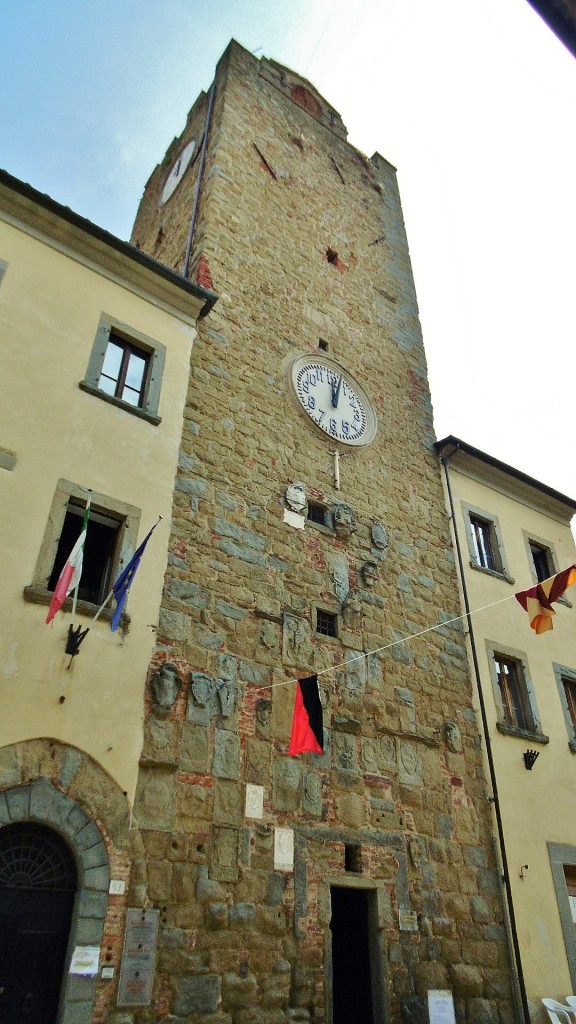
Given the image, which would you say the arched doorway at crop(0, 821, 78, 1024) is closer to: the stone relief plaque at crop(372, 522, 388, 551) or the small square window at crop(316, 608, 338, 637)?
the small square window at crop(316, 608, 338, 637)

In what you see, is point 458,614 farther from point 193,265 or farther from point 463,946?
point 193,265

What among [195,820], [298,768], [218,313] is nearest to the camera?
[195,820]

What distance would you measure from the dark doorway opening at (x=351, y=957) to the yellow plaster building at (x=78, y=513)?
293 cm

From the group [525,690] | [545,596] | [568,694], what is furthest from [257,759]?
[568,694]

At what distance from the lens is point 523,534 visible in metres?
12.9

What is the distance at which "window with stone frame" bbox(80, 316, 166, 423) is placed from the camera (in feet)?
26.7

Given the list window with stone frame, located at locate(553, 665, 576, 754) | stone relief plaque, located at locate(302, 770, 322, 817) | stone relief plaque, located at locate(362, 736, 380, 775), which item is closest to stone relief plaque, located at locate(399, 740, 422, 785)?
stone relief plaque, located at locate(362, 736, 380, 775)

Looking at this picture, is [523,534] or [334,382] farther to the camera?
[523,534]

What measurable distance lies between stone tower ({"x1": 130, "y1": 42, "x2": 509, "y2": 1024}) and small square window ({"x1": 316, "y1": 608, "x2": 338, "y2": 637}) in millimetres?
30

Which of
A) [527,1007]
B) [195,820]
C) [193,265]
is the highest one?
[193,265]

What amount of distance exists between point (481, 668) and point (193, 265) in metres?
7.33

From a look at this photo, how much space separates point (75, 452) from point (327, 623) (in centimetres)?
369

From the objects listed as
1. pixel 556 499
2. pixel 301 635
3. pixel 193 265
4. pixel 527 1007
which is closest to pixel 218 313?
pixel 193 265

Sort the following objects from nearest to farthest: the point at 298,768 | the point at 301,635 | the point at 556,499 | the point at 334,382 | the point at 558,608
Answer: the point at 298,768
the point at 301,635
the point at 334,382
the point at 558,608
the point at 556,499
